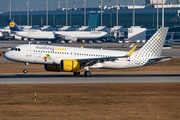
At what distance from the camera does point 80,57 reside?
7081cm

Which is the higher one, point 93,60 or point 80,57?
point 80,57

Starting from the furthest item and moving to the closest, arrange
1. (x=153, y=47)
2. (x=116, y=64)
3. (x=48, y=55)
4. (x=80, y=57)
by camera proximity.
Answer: (x=153, y=47) < (x=116, y=64) < (x=80, y=57) < (x=48, y=55)

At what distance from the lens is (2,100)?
50562mm

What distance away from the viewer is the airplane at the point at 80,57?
69562 millimetres

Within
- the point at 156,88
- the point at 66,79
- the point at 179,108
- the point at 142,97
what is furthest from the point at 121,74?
the point at 179,108

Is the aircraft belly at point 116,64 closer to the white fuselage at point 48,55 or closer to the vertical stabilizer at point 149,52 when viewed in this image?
the white fuselage at point 48,55

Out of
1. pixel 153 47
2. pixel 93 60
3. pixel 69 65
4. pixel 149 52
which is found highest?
pixel 153 47

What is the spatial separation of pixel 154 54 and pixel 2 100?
87.2ft

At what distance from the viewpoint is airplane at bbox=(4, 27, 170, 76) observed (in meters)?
69.6

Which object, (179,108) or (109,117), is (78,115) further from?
(179,108)

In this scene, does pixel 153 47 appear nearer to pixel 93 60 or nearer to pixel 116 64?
pixel 116 64

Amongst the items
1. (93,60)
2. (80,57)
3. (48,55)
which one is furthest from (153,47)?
(48,55)

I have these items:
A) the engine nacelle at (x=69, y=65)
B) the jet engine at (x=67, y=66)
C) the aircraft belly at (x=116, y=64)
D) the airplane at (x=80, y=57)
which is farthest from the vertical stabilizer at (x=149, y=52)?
the engine nacelle at (x=69, y=65)

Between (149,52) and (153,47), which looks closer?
(153,47)
